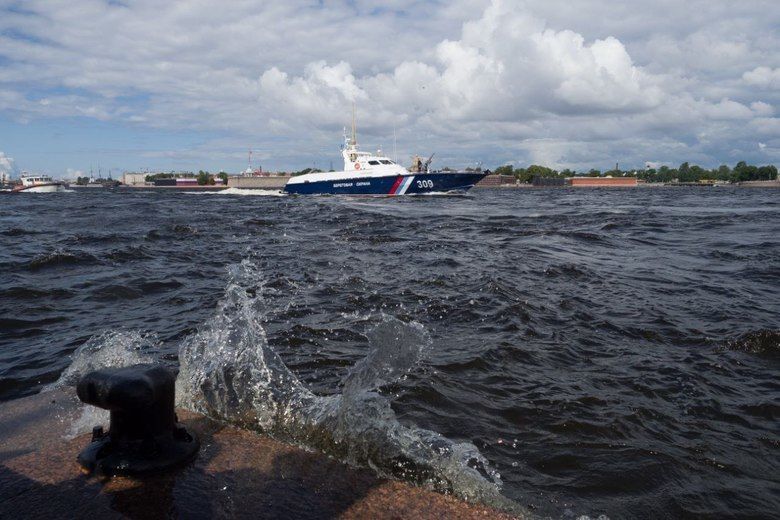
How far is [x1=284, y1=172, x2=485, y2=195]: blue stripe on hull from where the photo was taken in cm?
4675

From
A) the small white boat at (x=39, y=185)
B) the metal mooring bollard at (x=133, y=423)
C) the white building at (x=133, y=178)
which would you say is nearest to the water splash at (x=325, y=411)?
the metal mooring bollard at (x=133, y=423)

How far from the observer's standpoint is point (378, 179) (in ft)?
153

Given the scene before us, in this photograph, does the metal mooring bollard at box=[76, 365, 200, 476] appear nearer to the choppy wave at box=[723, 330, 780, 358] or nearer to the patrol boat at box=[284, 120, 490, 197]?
the choppy wave at box=[723, 330, 780, 358]

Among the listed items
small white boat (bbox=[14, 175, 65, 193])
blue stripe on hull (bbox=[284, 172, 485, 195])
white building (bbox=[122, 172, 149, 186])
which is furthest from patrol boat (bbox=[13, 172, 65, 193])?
white building (bbox=[122, 172, 149, 186])

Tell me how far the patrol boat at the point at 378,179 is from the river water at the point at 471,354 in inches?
1366

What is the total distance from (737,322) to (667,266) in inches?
180

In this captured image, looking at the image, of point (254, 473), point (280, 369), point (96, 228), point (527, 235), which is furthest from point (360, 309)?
point (96, 228)

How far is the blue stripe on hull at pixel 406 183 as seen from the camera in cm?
4675

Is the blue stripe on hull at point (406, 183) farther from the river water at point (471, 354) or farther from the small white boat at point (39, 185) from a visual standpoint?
the small white boat at point (39, 185)

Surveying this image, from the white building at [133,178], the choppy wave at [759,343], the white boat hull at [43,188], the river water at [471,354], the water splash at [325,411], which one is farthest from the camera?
the white building at [133,178]

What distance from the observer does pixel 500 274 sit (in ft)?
32.4

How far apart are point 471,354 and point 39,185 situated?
320 feet

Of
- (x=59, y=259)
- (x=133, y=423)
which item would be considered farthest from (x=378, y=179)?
(x=133, y=423)

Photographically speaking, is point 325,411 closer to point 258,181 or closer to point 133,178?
point 258,181
